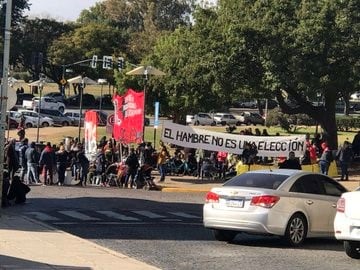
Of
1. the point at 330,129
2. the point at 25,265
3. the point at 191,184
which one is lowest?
the point at 25,265

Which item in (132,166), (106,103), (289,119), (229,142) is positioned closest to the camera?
(132,166)

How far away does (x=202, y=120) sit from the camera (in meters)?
79.0

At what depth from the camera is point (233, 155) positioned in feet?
112

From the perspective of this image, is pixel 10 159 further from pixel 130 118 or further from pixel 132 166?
pixel 130 118

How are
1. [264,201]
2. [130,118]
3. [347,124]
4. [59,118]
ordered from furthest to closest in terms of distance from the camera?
[59,118] < [347,124] < [130,118] < [264,201]

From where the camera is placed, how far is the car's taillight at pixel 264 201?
13898mm

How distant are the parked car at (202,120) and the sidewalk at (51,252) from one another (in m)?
62.4

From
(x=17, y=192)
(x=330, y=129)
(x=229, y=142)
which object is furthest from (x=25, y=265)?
(x=330, y=129)

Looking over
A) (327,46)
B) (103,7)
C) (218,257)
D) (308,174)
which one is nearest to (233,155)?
(327,46)

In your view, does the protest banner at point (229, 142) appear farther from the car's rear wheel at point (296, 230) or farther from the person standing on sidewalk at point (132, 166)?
the car's rear wheel at point (296, 230)

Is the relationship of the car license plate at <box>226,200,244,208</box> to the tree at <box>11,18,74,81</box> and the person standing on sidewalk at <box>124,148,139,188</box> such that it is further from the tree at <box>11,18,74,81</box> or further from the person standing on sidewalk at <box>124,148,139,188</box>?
the tree at <box>11,18,74,81</box>

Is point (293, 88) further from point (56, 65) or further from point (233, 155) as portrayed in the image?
point (56, 65)

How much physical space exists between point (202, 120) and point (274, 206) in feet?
214

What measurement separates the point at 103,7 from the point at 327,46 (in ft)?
333
